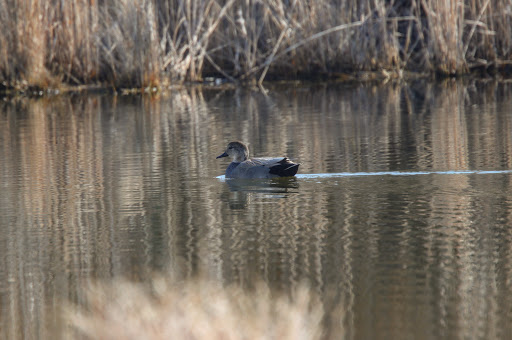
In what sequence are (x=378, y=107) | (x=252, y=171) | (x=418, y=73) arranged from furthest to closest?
(x=418, y=73), (x=378, y=107), (x=252, y=171)

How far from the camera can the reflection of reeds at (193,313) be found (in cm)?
315

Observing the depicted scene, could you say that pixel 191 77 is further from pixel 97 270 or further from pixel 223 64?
pixel 97 270

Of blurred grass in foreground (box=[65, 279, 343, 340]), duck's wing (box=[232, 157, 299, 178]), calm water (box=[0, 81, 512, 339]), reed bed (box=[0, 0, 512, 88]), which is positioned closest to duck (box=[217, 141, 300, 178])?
duck's wing (box=[232, 157, 299, 178])

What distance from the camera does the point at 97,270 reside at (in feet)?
14.9

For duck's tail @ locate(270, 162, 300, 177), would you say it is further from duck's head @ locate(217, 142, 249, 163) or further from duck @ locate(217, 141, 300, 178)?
duck's head @ locate(217, 142, 249, 163)

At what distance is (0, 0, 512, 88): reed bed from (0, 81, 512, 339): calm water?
16.2ft

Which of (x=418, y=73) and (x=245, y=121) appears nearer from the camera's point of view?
(x=245, y=121)

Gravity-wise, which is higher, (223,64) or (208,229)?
(223,64)

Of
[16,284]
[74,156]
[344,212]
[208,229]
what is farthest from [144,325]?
[74,156]

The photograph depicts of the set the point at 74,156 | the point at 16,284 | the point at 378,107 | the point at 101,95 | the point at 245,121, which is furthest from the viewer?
the point at 101,95

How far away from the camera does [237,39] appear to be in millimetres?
16969

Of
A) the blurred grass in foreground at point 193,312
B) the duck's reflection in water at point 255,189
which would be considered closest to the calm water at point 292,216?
the duck's reflection in water at point 255,189

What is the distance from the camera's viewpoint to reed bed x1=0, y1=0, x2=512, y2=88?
52.1 feet

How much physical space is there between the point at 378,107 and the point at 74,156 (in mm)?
5352
